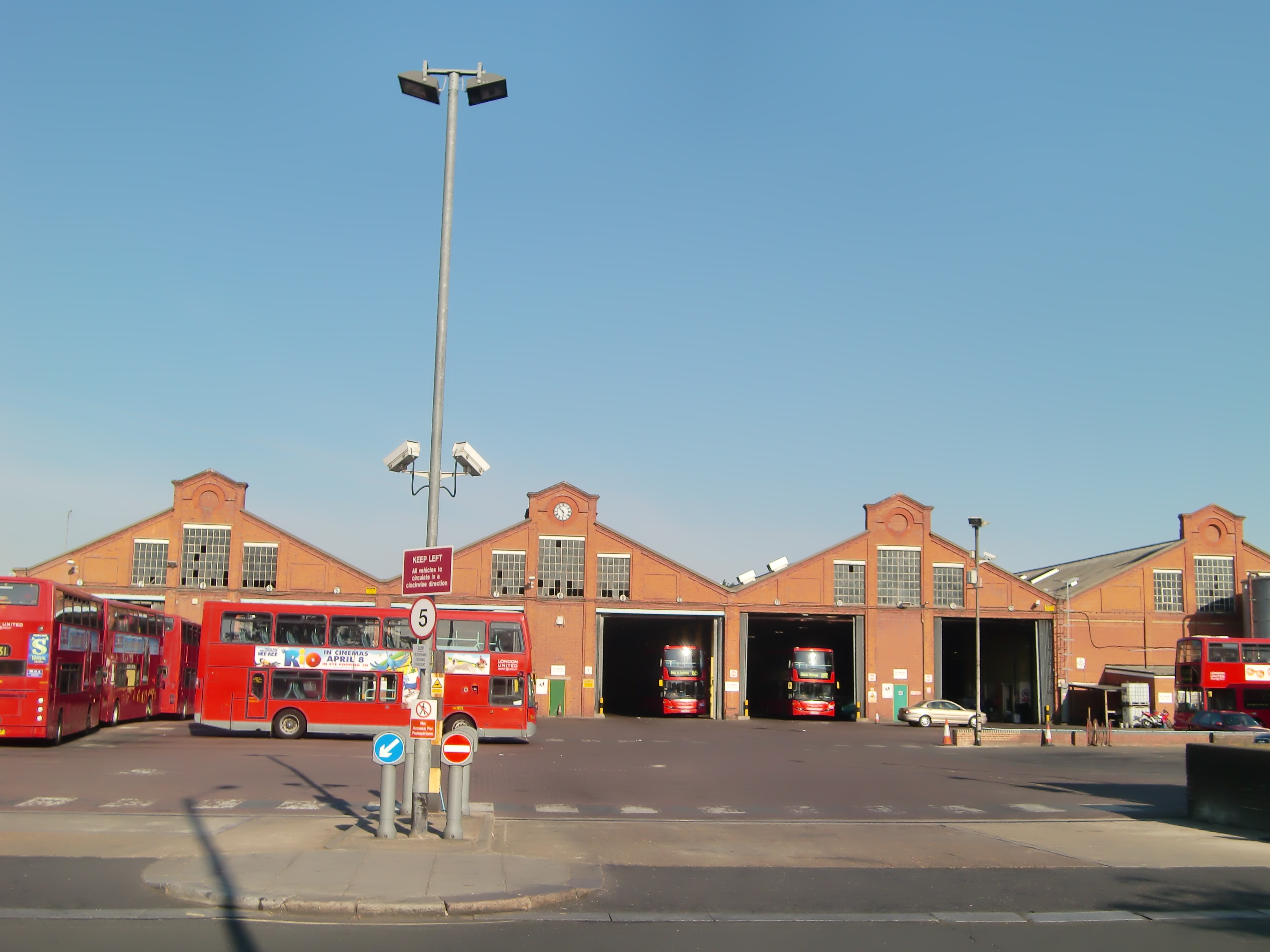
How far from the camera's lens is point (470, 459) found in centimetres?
1556

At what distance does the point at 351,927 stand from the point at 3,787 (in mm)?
12762

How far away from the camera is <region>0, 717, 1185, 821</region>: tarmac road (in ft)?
58.9

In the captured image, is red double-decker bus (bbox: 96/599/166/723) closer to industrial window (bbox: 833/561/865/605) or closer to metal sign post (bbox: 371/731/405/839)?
metal sign post (bbox: 371/731/405/839)

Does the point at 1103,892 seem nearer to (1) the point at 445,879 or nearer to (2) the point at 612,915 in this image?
(2) the point at 612,915

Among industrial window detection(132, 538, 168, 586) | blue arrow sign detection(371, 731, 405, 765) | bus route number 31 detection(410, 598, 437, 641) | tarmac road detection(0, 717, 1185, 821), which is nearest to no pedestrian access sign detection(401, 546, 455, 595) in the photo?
bus route number 31 detection(410, 598, 437, 641)

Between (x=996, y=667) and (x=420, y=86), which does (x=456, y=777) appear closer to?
(x=420, y=86)

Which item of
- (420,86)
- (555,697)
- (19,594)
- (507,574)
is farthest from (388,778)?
(507,574)

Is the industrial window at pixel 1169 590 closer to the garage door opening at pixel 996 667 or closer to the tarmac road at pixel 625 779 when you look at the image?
the garage door opening at pixel 996 667

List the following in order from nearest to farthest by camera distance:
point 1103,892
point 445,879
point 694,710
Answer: point 445,879, point 1103,892, point 694,710

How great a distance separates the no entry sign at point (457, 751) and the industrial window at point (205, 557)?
1756 inches

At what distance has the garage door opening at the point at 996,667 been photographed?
61.2m

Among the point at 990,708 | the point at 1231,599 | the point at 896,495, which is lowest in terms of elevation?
the point at 990,708

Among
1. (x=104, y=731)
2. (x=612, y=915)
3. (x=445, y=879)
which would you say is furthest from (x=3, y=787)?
(x=104, y=731)

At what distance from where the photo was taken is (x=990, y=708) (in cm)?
6819
